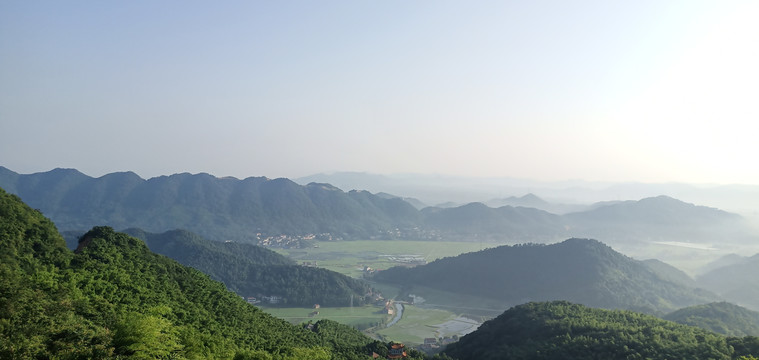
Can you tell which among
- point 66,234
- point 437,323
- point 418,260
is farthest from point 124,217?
point 437,323

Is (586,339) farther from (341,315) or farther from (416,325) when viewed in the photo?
(341,315)

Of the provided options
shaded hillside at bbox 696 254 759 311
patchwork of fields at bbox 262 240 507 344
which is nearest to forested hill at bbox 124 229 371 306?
patchwork of fields at bbox 262 240 507 344

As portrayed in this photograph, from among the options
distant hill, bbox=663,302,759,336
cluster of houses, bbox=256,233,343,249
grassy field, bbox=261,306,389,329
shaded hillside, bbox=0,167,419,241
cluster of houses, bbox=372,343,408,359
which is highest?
shaded hillside, bbox=0,167,419,241

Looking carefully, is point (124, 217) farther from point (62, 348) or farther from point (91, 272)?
point (62, 348)

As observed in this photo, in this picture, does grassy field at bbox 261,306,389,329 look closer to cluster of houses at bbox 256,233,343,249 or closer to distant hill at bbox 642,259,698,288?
distant hill at bbox 642,259,698,288

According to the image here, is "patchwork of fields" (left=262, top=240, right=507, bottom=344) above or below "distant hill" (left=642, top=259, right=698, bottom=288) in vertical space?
below

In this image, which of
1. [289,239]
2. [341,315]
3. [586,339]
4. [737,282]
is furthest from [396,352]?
[289,239]

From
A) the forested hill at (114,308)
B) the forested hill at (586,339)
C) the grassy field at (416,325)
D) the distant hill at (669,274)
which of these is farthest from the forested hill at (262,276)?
the distant hill at (669,274)

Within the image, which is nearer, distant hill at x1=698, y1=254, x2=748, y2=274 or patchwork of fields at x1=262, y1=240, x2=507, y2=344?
patchwork of fields at x1=262, y1=240, x2=507, y2=344
